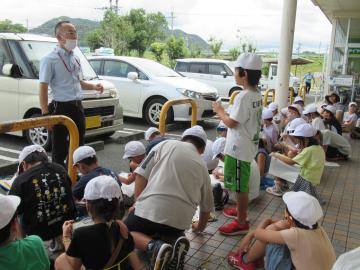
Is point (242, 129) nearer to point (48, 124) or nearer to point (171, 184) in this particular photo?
point (171, 184)

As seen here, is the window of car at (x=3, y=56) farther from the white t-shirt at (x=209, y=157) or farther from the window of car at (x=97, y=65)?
the white t-shirt at (x=209, y=157)

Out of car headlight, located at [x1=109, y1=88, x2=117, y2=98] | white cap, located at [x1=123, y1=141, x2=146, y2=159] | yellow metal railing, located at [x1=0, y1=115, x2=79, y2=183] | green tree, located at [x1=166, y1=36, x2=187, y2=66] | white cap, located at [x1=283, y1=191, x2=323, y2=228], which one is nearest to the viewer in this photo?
white cap, located at [x1=283, y1=191, x2=323, y2=228]

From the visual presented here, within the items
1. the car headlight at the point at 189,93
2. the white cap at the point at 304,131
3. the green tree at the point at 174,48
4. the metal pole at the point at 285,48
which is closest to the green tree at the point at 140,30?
the green tree at the point at 174,48

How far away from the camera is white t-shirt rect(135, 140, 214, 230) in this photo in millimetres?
2691

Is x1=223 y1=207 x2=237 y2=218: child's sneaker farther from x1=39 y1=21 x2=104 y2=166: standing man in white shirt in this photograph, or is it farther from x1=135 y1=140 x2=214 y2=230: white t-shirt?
x1=39 y1=21 x2=104 y2=166: standing man in white shirt

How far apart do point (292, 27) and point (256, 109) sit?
603cm

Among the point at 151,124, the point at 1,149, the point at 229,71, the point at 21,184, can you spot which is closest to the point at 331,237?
the point at 21,184

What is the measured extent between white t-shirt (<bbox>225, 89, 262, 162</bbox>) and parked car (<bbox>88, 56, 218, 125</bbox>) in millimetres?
4823

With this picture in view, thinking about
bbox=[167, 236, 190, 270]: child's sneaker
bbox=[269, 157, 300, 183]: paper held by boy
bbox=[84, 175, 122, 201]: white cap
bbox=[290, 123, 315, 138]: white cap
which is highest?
bbox=[290, 123, 315, 138]: white cap

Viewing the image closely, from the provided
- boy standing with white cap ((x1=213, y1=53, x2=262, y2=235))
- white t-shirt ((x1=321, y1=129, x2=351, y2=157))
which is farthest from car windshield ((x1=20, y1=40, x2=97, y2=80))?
white t-shirt ((x1=321, y1=129, x2=351, y2=157))

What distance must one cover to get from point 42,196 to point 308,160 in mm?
3028

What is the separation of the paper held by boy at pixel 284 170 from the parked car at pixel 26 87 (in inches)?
121

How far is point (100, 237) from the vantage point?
224cm

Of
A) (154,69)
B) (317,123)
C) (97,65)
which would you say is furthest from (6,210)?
(97,65)
